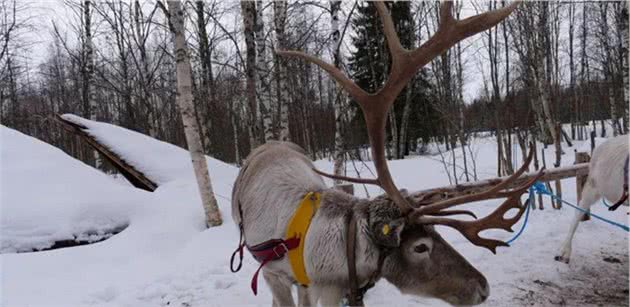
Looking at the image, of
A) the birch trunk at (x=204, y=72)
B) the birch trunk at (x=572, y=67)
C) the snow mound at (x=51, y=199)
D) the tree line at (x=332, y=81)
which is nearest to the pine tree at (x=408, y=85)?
the tree line at (x=332, y=81)

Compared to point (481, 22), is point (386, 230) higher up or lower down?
lower down

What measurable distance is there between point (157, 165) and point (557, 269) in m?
6.71

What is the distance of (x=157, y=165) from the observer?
25.7 ft

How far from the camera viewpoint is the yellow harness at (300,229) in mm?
2125

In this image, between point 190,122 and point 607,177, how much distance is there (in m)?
5.19

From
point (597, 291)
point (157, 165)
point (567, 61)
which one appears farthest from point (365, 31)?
point (567, 61)

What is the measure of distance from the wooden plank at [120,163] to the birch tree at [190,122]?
6.66 feet

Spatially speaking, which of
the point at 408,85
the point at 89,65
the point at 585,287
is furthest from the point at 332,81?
the point at 585,287

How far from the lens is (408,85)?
17.4 metres

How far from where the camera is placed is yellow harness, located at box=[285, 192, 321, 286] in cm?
212

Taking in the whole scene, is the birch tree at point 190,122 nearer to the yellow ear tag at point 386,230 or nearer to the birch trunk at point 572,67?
the yellow ear tag at point 386,230

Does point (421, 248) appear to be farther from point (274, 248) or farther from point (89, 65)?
point (89, 65)

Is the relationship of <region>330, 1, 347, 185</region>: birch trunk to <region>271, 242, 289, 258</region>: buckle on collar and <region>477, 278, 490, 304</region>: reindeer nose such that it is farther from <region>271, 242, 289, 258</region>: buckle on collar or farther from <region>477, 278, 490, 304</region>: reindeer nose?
<region>477, 278, 490, 304</region>: reindeer nose

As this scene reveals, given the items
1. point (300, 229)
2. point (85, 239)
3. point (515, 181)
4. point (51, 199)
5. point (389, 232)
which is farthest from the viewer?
point (51, 199)
